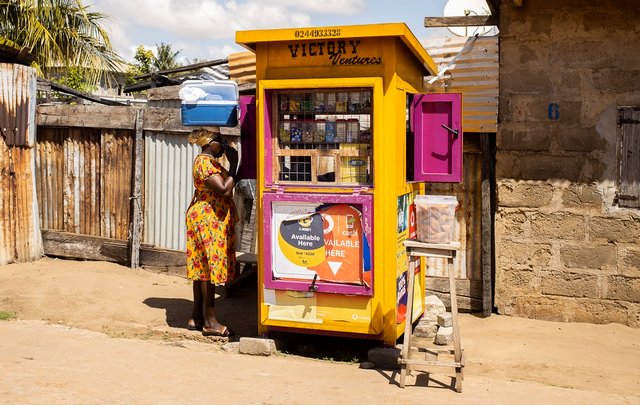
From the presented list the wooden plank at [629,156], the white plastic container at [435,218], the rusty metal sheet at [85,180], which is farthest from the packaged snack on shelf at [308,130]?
the rusty metal sheet at [85,180]

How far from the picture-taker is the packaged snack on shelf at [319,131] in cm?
650

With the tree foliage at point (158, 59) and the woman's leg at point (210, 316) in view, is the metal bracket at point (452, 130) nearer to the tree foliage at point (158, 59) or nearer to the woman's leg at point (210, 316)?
the woman's leg at point (210, 316)

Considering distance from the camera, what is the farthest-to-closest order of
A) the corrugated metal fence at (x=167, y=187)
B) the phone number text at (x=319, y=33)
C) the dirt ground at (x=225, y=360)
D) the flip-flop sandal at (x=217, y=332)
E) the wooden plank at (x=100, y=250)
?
1. the wooden plank at (x=100, y=250)
2. the corrugated metal fence at (x=167, y=187)
3. the flip-flop sandal at (x=217, y=332)
4. the phone number text at (x=319, y=33)
5. the dirt ground at (x=225, y=360)

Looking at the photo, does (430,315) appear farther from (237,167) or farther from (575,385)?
(237,167)

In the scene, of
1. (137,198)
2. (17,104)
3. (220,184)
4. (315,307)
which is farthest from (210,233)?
(17,104)

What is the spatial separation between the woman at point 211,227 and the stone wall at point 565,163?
2.83m

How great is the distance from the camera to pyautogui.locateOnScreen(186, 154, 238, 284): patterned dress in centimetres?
707

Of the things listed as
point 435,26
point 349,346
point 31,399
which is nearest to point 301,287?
point 349,346

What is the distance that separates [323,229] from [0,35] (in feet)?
44.7

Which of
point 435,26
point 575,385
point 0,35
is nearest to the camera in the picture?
point 575,385

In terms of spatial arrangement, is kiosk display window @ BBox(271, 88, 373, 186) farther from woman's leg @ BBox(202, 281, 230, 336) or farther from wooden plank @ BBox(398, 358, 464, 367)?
wooden plank @ BBox(398, 358, 464, 367)

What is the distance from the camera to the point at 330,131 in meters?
6.46

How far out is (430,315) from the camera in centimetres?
744

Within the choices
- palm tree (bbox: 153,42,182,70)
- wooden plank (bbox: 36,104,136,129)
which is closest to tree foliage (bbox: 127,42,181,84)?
palm tree (bbox: 153,42,182,70)
